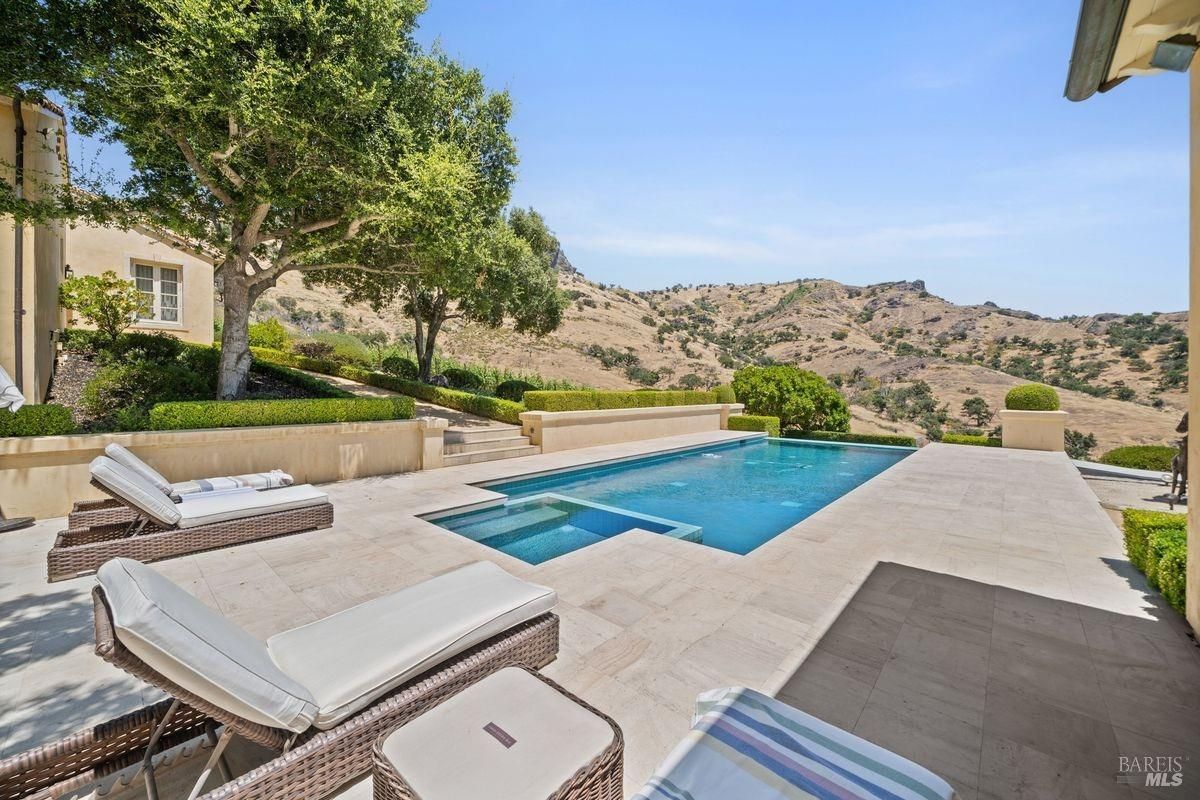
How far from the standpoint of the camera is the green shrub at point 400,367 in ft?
59.4

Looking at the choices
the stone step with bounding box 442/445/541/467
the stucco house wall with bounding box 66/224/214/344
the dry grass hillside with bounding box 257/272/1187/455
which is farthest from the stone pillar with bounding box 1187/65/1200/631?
the dry grass hillside with bounding box 257/272/1187/455

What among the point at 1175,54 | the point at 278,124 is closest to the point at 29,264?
the point at 278,124

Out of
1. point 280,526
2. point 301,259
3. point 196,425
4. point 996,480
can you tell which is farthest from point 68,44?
point 996,480

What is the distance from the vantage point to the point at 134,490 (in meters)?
4.35

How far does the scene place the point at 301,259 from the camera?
8.93m

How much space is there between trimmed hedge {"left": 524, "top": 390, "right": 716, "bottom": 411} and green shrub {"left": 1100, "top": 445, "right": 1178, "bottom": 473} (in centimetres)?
1177

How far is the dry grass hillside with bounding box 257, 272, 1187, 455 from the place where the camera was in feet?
103

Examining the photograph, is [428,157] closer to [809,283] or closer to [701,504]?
[701,504]

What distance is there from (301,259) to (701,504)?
862 cm

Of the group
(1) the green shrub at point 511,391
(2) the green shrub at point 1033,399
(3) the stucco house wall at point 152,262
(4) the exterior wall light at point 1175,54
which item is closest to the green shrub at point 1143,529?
(4) the exterior wall light at point 1175,54

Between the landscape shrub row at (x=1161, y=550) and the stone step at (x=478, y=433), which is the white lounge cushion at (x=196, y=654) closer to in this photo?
the landscape shrub row at (x=1161, y=550)

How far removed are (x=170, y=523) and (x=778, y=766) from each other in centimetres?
563

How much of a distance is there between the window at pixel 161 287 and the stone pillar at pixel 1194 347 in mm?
19432

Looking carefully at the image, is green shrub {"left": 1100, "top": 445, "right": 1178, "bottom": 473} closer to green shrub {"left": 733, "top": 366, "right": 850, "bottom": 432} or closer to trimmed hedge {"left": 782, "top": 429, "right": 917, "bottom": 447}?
trimmed hedge {"left": 782, "top": 429, "right": 917, "bottom": 447}
